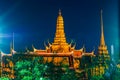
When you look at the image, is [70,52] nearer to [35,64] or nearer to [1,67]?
[1,67]

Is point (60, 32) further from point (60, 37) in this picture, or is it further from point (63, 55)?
point (63, 55)

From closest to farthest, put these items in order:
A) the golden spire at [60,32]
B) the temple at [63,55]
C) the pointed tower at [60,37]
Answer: the temple at [63,55]
the pointed tower at [60,37]
the golden spire at [60,32]

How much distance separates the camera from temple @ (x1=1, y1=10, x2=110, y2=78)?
44.0 feet

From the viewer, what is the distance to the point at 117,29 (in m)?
14.4

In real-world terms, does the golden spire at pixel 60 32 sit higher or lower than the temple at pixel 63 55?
higher

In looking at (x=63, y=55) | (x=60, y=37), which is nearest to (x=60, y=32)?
(x=60, y=37)

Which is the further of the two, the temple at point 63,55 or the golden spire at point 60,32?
the golden spire at point 60,32

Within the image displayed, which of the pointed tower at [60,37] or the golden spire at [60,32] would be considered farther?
the golden spire at [60,32]

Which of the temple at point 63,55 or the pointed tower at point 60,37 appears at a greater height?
the pointed tower at point 60,37

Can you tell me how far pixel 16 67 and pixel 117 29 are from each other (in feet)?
10.7

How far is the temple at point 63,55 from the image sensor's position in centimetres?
1342

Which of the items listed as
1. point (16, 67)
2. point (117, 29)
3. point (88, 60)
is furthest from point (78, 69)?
point (16, 67)

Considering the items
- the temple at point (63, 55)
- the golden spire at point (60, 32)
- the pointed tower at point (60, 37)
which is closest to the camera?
the temple at point (63, 55)

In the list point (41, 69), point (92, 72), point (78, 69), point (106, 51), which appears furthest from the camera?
point (106, 51)
